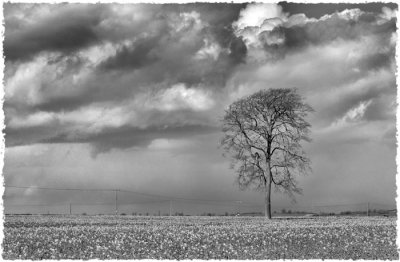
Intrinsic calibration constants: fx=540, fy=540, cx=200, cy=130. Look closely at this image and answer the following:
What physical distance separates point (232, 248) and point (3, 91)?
7.62 meters

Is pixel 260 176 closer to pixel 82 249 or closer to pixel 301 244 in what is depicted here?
pixel 301 244

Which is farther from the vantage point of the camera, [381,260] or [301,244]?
[301,244]

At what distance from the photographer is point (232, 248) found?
15281mm

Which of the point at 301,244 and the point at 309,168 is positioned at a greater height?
the point at 309,168

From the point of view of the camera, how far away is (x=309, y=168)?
4681 centimetres

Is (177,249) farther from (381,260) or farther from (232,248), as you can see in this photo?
(381,260)

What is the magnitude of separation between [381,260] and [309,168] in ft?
110

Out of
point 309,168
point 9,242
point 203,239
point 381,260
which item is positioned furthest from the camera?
point 309,168

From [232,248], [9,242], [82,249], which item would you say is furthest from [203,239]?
[9,242]

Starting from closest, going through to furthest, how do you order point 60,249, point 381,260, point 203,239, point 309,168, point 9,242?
point 381,260
point 60,249
point 9,242
point 203,239
point 309,168

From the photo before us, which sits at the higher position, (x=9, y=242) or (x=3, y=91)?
(x=3, y=91)

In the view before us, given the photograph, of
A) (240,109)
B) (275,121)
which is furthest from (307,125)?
(240,109)

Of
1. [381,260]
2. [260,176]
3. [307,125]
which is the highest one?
[307,125]

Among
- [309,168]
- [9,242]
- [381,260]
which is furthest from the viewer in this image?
[309,168]
